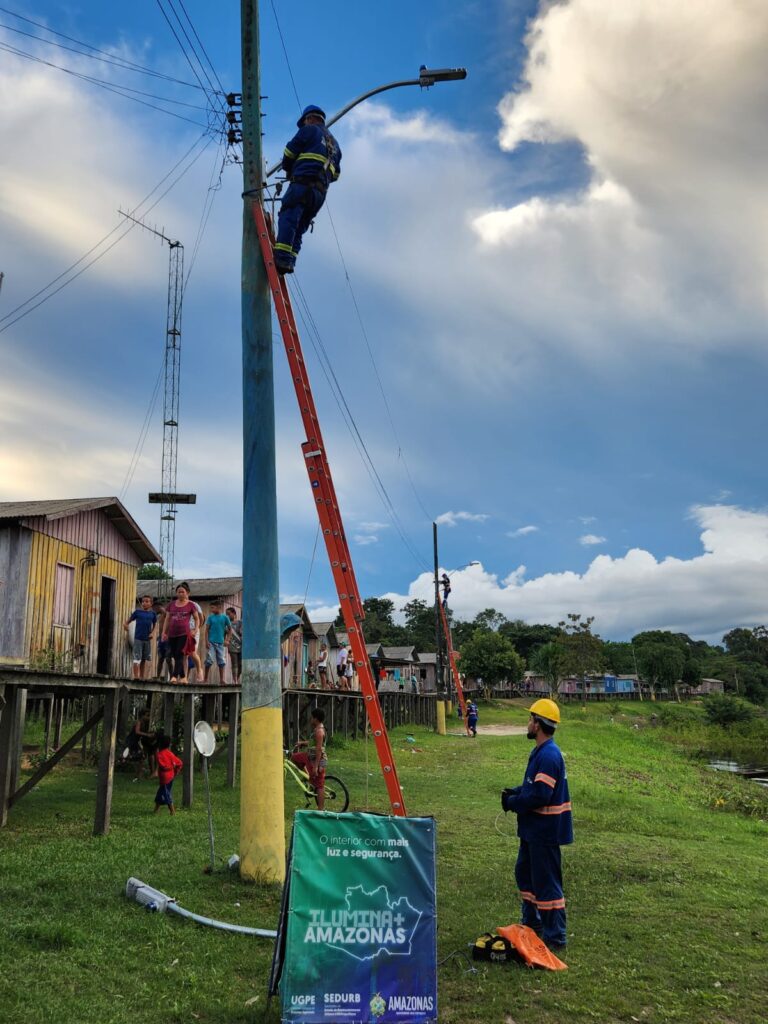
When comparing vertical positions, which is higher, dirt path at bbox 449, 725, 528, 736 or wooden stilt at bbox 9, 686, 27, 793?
wooden stilt at bbox 9, 686, 27, 793

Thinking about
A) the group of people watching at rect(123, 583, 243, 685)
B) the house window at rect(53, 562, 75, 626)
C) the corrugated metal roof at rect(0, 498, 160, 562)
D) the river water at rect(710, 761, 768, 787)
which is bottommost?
the river water at rect(710, 761, 768, 787)

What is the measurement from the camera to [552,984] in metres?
5.87

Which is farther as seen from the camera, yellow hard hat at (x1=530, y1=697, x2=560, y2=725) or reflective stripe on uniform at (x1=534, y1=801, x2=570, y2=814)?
yellow hard hat at (x1=530, y1=697, x2=560, y2=725)

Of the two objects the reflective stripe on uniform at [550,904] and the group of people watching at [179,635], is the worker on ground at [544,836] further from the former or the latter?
the group of people watching at [179,635]

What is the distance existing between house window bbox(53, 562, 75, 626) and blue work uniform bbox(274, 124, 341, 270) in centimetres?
1167

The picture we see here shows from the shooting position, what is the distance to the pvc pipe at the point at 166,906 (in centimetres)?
672

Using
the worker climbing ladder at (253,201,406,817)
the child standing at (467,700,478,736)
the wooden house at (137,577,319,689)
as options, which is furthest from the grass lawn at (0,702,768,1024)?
the child standing at (467,700,478,736)

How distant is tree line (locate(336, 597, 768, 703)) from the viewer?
226 ft

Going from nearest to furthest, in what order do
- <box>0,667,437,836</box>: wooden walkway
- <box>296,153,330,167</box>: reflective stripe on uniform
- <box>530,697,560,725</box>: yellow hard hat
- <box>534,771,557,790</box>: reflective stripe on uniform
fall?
<box>534,771,557,790</box>: reflective stripe on uniform
<box>530,697,560,725</box>: yellow hard hat
<box>296,153,330,167</box>: reflective stripe on uniform
<box>0,667,437,836</box>: wooden walkway

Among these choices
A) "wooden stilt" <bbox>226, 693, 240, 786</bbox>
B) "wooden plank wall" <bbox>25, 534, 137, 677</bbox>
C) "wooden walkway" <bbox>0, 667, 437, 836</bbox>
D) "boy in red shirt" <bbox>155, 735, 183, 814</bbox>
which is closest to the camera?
"wooden walkway" <bbox>0, 667, 437, 836</bbox>

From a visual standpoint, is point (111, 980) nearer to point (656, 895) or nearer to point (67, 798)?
point (656, 895)

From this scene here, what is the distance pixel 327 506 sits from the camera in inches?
325

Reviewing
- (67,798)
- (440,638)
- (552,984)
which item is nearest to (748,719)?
(440,638)

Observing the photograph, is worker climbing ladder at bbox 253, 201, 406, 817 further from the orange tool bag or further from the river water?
the river water
